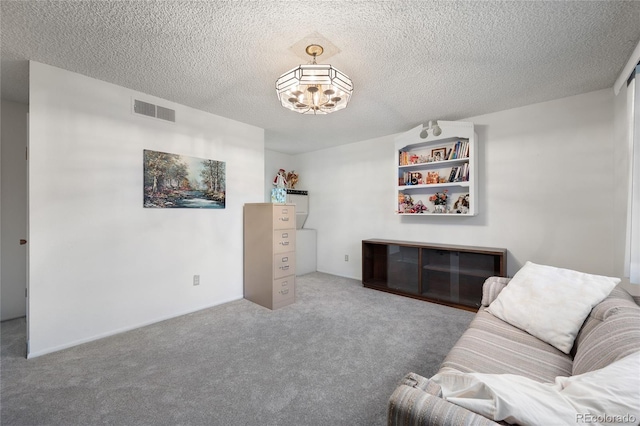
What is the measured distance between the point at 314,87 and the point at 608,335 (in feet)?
6.96

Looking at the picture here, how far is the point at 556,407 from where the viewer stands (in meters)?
0.69

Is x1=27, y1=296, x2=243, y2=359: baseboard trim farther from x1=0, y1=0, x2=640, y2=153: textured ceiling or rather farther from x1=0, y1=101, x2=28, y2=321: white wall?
x1=0, y1=0, x2=640, y2=153: textured ceiling

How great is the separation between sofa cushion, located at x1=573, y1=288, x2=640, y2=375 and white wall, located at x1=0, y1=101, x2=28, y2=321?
482 centimetres

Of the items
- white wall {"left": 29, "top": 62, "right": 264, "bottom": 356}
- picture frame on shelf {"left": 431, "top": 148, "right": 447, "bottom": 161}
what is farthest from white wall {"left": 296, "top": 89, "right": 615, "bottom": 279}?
white wall {"left": 29, "top": 62, "right": 264, "bottom": 356}

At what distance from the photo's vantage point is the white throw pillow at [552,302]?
1438 millimetres

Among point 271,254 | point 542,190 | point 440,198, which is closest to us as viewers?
point 542,190

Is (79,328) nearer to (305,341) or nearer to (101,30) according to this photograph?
(305,341)

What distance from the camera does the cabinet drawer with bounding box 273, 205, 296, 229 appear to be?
320 centimetres

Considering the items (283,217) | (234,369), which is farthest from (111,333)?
(283,217)

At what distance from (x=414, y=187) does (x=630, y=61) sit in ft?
7.17

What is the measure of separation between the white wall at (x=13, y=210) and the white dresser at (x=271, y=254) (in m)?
2.47

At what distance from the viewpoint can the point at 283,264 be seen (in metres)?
3.28

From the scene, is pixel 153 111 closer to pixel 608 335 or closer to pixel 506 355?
pixel 506 355

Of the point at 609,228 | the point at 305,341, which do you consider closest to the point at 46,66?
the point at 305,341
